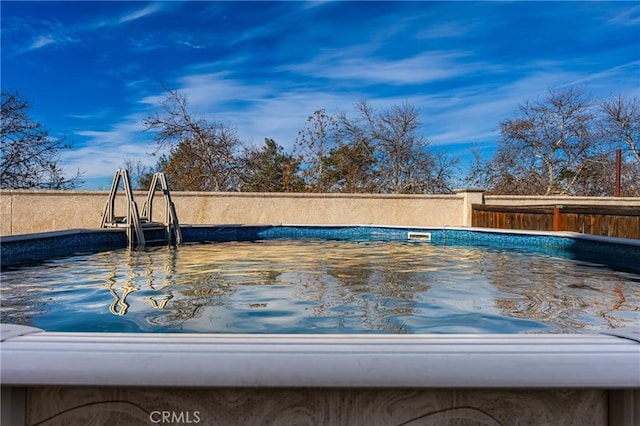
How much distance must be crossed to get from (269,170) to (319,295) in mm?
12671

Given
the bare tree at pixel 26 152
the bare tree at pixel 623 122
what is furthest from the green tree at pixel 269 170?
the bare tree at pixel 623 122

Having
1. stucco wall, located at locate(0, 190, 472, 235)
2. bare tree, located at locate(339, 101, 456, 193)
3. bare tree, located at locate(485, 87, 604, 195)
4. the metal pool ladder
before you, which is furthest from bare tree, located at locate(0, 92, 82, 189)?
bare tree, located at locate(485, 87, 604, 195)

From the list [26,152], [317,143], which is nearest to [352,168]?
[317,143]

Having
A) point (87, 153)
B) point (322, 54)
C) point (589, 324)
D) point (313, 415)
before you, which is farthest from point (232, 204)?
point (313, 415)

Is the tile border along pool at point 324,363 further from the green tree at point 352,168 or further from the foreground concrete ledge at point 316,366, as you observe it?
the green tree at point 352,168

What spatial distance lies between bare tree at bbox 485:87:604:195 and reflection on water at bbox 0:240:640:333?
35.1 ft

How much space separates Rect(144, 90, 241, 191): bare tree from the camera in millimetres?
14125

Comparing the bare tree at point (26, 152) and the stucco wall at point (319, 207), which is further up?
the bare tree at point (26, 152)

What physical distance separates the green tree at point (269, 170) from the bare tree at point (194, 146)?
1.52 feet

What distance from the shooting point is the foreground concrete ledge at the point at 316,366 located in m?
0.80

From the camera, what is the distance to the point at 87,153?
13734 millimetres

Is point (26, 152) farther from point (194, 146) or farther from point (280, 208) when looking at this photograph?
point (280, 208)

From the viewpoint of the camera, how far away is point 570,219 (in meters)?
8.10

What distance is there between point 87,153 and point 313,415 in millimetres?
14941
